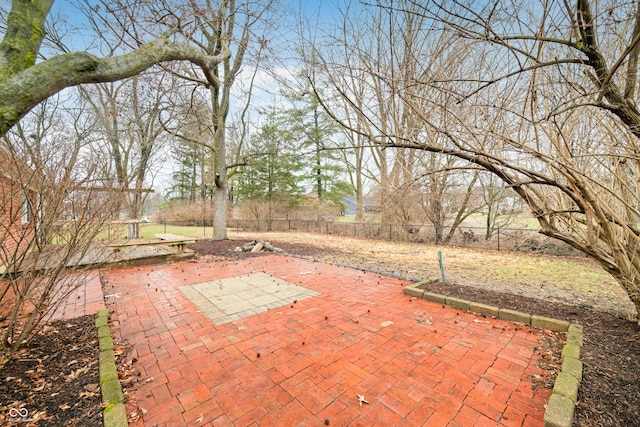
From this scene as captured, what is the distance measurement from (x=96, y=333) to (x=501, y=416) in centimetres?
409

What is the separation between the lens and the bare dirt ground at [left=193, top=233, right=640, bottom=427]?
210 cm

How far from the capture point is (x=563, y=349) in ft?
9.01

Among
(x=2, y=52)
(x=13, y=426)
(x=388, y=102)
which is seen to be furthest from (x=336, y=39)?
(x=13, y=426)

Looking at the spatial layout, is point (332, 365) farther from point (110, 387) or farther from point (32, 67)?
point (32, 67)

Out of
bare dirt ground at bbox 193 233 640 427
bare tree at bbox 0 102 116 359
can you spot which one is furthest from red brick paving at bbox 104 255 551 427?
bare tree at bbox 0 102 116 359

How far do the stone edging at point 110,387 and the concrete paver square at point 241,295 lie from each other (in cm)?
115

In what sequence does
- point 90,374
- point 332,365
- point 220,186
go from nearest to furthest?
point 90,374 < point 332,365 < point 220,186

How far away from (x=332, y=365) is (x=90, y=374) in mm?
2144

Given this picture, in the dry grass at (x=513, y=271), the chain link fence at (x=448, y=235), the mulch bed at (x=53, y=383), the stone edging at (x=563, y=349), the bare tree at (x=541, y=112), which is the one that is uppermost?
the bare tree at (x=541, y=112)

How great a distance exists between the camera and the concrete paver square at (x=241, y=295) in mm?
3965

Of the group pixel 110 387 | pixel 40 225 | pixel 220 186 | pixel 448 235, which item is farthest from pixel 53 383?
pixel 448 235

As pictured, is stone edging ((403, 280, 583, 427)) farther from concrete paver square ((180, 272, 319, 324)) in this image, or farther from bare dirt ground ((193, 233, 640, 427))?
concrete paver square ((180, 272, 319, 324))

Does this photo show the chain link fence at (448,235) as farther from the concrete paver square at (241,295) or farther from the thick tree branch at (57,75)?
the thick tree branch at (57,75)

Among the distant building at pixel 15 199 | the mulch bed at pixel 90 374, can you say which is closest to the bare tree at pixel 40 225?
the distant building at pixel 15 199
